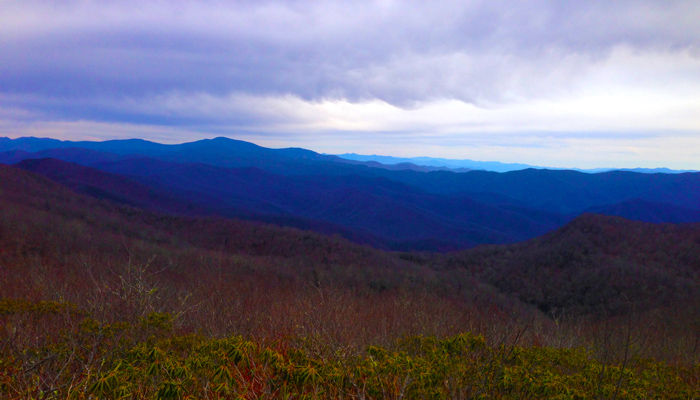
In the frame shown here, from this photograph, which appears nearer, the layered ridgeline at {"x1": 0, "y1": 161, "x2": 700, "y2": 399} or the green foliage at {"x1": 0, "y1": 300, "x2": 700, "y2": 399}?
the green foliage at {"x1": 0, "y1": 300, "x2": 700, "y2": 399}

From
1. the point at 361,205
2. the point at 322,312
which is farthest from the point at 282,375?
the point at 361,205

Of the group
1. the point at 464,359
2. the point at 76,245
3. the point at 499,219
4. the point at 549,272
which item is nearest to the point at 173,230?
the point at 76,245

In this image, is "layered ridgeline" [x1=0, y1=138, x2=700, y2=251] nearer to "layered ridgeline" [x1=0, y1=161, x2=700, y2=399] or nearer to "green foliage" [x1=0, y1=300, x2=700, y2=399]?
"layered ridgeline" [x1=0, y1=161, x2=700, y2=399]

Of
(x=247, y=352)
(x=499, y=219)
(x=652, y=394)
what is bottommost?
(x=499, y=219)

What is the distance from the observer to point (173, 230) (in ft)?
167

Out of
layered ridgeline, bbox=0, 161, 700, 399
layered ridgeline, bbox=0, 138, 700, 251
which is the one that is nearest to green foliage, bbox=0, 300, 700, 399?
layered ridgeline, bbox=0, 161, 700, 399

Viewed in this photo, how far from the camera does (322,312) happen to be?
9344 millimetres

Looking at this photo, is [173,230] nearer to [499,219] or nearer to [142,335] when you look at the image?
[142,335]

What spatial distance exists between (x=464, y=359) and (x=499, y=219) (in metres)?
145

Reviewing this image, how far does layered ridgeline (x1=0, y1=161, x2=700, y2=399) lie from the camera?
13.7 ft

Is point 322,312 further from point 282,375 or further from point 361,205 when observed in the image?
point 361,205

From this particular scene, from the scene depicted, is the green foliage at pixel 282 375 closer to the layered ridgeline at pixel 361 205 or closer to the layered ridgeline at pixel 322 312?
the layered ridgeline at pixel 322 312

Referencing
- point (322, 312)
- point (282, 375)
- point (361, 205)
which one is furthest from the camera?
point (361, 205)

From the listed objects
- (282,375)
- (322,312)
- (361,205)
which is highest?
(282,375)
